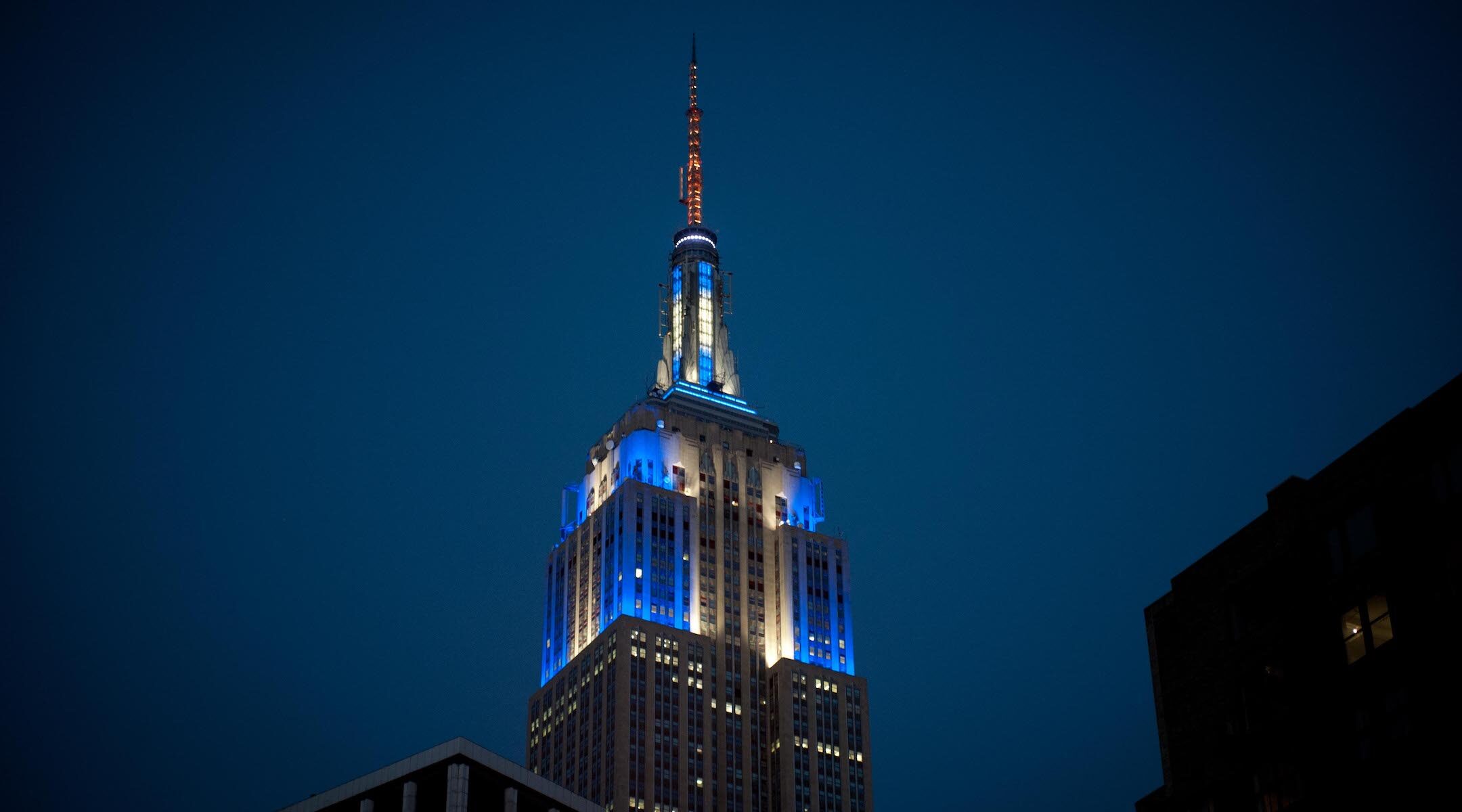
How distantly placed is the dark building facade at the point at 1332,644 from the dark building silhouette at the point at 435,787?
46700 mm

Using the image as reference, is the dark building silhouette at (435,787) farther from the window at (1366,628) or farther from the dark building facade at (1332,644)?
the window at (1366,628)

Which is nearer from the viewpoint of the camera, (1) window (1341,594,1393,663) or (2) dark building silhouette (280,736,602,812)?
(1) window (1341,594,1393,663)

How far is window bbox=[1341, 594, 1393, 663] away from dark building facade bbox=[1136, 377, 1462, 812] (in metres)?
A: 0.06

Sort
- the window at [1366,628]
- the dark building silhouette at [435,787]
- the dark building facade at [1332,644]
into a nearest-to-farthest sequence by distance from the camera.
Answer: the dark building facade at [1332,644], the window at [1366,628], the dark building silhouette at [435,787]

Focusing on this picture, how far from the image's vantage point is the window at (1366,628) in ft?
213

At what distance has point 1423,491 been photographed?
2530 inches

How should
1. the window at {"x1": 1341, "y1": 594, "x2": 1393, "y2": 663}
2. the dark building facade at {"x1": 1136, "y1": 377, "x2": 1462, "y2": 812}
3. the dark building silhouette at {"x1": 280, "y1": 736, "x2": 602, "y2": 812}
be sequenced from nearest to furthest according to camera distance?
the dark building facade at {"x1": 1136, "y1": 377, "x2": 1462, "y2": 812} → the window at {"x1": 1341, "y1": 594, "x2": 1393, "y2": 663} → the dark building silhouette at {"x1": 280, "y1": 736, "x2": 602, "y2": 812}

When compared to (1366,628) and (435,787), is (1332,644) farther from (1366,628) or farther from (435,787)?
(435,787)

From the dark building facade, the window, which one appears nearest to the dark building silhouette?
the dark building facade

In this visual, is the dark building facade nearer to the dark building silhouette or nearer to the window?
the window

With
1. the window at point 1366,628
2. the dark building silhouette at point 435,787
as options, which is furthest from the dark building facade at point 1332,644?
the dark building silhouette at point 435,787

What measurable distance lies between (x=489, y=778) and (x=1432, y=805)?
209ft

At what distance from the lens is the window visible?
64812 millimetres

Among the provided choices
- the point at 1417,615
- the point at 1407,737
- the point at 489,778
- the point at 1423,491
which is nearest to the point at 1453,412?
the point at 1423,491
